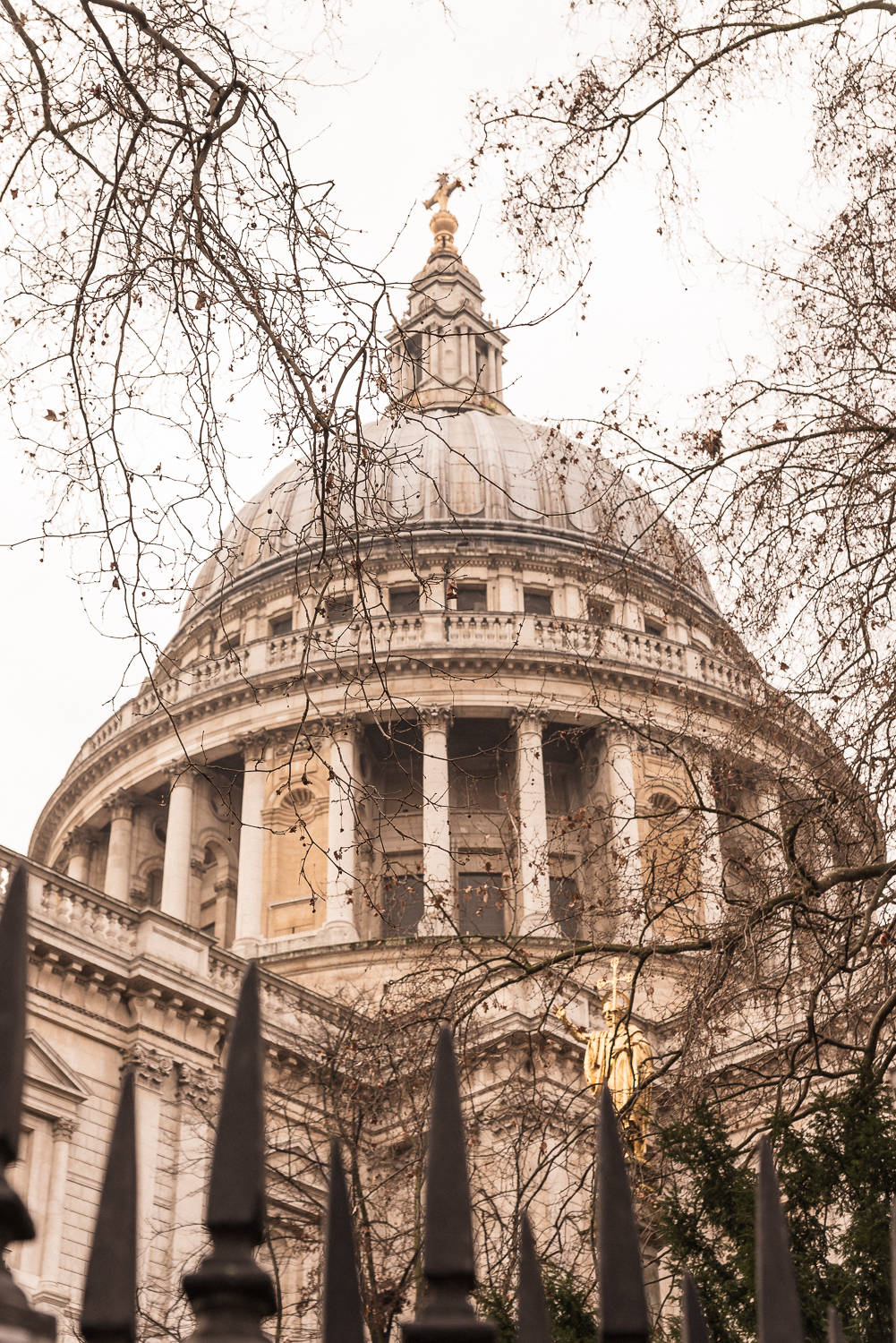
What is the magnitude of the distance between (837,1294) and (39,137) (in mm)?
6517

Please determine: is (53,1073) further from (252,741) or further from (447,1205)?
(447,1205)

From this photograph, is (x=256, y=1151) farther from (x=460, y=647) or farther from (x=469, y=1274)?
(x=460, y=647)

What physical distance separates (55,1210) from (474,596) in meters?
31.4

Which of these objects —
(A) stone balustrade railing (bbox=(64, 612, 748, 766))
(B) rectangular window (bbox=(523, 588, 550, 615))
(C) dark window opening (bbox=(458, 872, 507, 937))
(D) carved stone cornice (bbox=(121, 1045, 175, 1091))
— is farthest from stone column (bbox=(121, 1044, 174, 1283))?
(B) rectangular window (bbox=(523, 588, 550, 615))

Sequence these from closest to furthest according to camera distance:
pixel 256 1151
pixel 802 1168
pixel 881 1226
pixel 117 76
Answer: pixel 256 1151 → pixel 117 76 → pixel 881 1226 → pixel 802 1168

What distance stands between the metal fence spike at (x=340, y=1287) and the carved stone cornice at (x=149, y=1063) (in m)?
24.2

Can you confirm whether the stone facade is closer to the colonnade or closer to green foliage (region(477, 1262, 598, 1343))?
the colonnade

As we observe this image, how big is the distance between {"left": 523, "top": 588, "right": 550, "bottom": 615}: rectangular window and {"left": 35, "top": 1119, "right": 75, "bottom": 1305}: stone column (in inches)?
1185

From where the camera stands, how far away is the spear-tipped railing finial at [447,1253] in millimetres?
2207

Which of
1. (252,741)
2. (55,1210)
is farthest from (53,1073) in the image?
(252,741)

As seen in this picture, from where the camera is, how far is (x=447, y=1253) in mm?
2248

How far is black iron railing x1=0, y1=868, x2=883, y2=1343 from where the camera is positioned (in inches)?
85.3

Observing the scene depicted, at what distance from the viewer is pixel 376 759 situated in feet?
157

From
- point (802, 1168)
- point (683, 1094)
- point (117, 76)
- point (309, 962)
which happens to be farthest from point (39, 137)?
point (309, 962)
